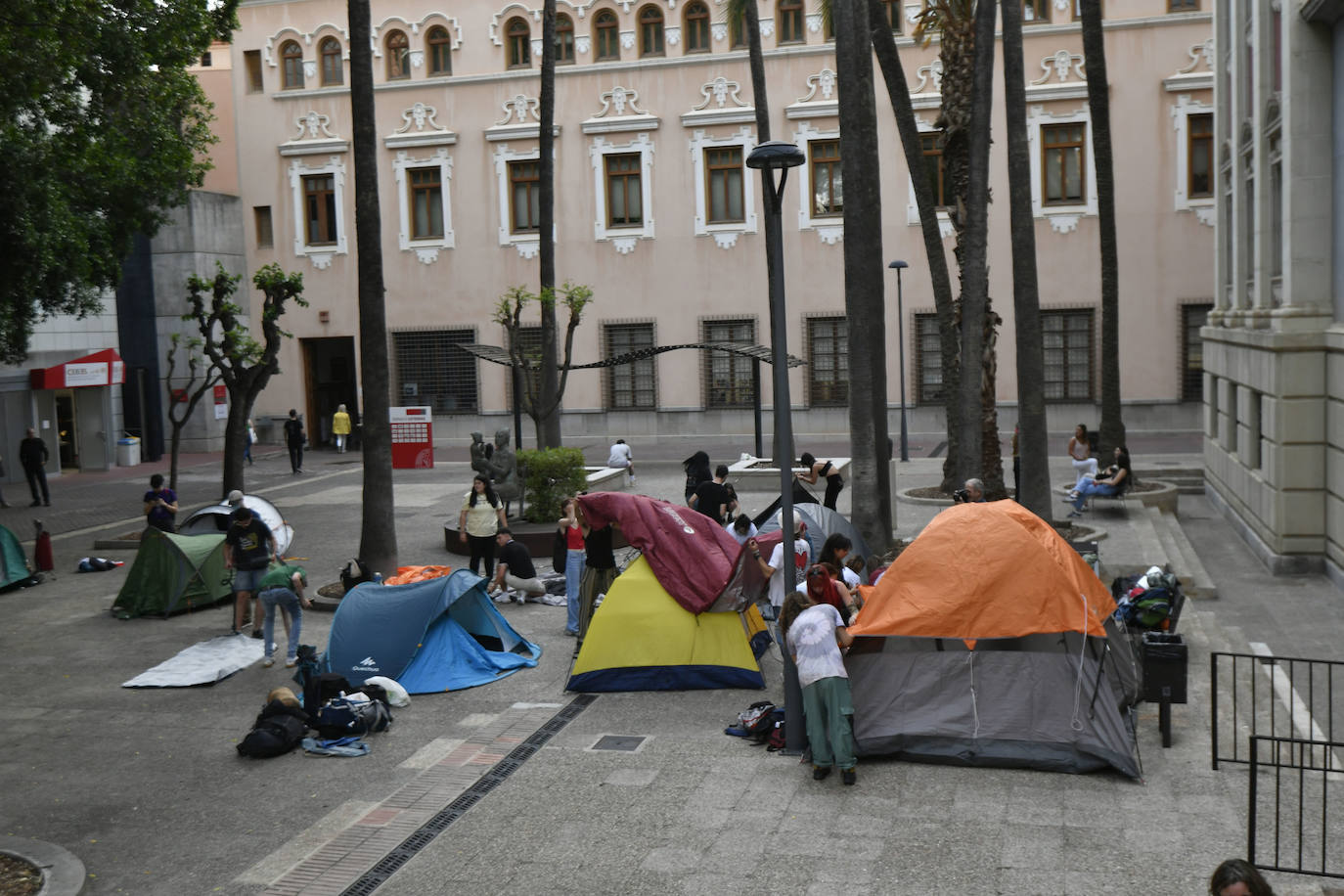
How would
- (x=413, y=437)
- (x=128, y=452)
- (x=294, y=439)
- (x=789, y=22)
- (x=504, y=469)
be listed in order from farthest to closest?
(x=789, y=22) → (x=128, y=452) → (x=413, y=437) → (x=294, y=439) → (x=504, y=469)

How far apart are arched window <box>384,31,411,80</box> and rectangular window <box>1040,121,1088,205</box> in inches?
733

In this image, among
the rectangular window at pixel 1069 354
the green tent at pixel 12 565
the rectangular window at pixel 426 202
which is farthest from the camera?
the rectangular window at pixel 426 202

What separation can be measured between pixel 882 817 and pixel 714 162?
1209 inches

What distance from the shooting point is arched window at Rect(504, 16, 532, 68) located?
Answer: 38875 mm

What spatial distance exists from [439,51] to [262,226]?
7.94 meters

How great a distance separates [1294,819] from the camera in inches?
345

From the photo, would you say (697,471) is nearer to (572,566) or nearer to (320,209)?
(572,566)

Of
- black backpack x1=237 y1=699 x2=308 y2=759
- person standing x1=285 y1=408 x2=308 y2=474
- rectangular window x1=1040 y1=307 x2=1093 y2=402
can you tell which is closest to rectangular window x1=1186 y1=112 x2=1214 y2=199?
rectangular window x1=1040 y1=307 x2=1093 y2=402

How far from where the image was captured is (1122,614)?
1199cm

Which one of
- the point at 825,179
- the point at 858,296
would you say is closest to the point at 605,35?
the point at 825,179

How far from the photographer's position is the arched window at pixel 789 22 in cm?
3684

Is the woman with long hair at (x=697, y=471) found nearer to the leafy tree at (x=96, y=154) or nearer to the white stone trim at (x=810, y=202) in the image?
the leafy tree at (x=96, y=154)

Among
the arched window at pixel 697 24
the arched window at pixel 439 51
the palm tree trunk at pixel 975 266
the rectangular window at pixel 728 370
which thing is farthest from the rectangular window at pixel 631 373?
the palm tree trunk at pixel 975 266

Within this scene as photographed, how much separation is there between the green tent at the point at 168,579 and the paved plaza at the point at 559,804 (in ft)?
6.99
